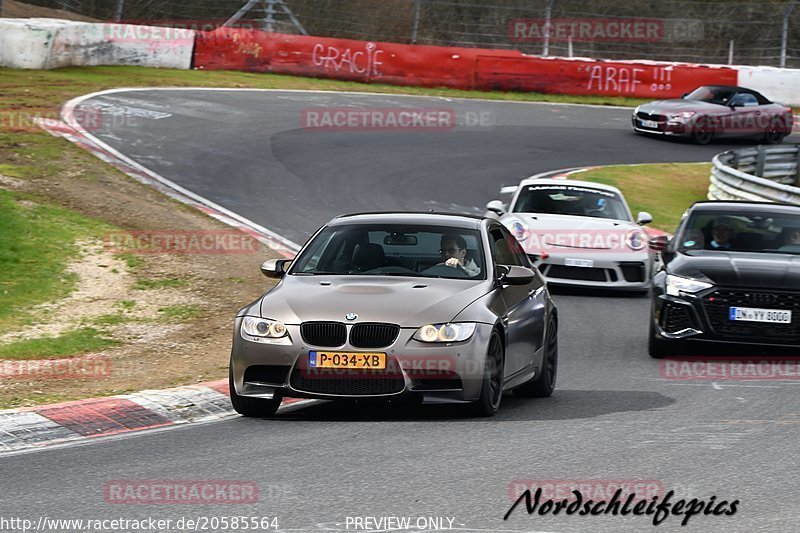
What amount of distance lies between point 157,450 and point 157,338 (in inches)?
183

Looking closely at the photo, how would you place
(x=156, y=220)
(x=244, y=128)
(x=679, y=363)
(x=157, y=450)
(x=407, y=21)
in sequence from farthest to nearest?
(x=407, y=21) → (x=244, y=128) → (x=156, y=220) → (x=679, y=363) → (x=157, y=450)

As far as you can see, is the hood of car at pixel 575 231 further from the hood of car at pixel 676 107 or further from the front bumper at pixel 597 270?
the hood of car at pixel 676 107

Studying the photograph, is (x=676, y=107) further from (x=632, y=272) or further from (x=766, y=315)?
(x=766, y=315)

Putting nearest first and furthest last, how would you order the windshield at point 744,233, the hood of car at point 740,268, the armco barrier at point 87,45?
1. the hood of car at point 740,268
2. the windshield at point 744,233
3. the armco barrier at point 87,45

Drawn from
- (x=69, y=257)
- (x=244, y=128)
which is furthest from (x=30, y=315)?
(x=244, y=128)

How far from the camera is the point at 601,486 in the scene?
6891mm

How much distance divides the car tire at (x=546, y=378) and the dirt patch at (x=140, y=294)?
2.33 m

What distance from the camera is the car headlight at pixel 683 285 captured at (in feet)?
40.0

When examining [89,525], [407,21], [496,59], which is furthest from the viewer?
[407,21]

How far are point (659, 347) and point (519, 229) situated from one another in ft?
15.5

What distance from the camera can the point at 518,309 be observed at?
984 cm

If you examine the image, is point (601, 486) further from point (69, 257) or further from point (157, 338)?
point (69, 257)

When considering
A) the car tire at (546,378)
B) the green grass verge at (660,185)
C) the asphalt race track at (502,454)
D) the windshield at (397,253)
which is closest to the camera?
the asphalt race track at (502,454)

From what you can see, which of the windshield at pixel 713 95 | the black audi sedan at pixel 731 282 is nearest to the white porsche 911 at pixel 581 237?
the black audi sedan at pixel 731 282
